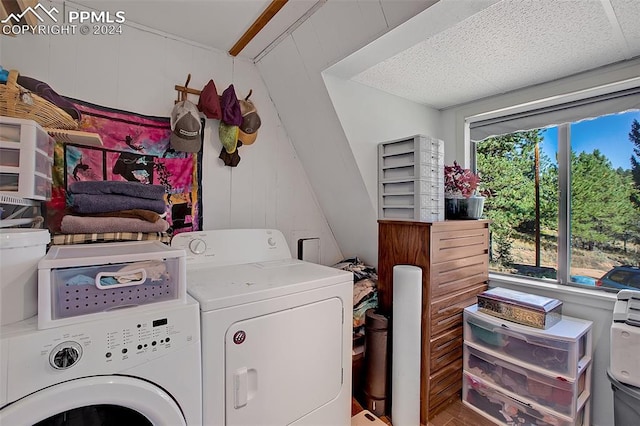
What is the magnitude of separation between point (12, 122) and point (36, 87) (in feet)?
1.20

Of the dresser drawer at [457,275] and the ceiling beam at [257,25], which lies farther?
the dresser drawer at [457,275]

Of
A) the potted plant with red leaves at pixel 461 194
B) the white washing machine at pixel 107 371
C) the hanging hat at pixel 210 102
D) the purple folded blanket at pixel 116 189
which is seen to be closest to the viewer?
the white washing machine at pixel 107 371

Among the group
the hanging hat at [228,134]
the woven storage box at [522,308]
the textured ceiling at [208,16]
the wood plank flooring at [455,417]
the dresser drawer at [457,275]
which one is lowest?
the wood plank flooring at [455,417]

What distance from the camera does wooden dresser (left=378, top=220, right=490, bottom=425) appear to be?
5.64 feet

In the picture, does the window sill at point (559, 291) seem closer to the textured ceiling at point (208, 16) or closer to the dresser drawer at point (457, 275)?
the dresser drawer at point (457, 275)

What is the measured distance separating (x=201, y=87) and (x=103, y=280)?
1349 millimetres

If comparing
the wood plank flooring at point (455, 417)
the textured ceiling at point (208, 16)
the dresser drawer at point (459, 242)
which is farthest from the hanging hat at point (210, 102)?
the wood plank flooring at point (455, 417)

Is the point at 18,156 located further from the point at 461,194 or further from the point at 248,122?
the point at 461,194

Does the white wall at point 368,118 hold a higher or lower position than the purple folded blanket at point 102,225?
higher

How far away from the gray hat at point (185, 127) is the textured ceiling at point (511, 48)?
984 mm

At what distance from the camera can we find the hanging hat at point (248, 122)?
188cm

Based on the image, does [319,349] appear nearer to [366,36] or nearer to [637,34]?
[366,36]

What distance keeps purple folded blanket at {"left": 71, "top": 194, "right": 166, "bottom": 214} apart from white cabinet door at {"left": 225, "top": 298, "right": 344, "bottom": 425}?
2.28ft

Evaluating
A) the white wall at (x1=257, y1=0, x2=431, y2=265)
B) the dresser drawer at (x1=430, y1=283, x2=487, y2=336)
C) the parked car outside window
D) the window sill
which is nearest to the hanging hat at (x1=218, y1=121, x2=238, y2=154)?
the white wall at (x1=257, y1=0, x2=431, y2=265)
